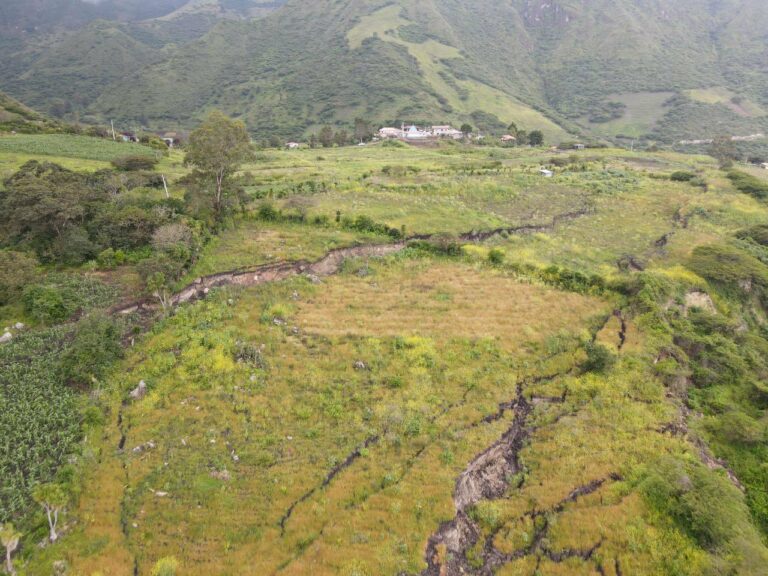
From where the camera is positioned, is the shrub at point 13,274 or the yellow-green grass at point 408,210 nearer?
the shrub at point 13,274

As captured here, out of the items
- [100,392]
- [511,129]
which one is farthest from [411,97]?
[100,392]

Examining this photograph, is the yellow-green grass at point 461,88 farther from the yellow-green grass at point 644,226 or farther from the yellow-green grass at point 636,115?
the yellow-green grass at point 644,226

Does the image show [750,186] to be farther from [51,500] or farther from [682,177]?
[51,500]

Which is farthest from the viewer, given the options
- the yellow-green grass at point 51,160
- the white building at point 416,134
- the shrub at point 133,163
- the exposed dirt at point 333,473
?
the white building at point 416,134

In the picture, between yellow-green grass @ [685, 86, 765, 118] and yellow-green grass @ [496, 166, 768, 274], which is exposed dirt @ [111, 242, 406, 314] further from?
yellow-green grass @ [685, 86, 765, 118]

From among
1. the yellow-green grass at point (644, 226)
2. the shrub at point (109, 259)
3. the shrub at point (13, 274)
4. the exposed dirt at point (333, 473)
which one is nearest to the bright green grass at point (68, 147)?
the shrub at point (109, 259)

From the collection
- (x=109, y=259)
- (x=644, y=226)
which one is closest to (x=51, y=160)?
(x=109, y=259)

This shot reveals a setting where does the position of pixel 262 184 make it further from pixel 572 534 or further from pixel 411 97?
pixel 411 97
